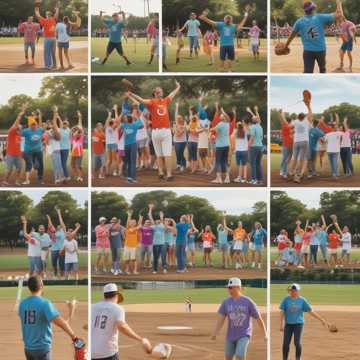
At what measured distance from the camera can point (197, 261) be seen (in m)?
21.3

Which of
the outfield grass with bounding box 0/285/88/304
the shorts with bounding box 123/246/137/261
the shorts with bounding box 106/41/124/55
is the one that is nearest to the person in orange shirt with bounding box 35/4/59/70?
the shorts with bounding box 106/41/124/55

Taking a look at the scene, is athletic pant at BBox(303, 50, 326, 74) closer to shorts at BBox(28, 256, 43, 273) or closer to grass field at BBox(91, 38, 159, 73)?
grass field at BBox(91, 38, 159, 73)

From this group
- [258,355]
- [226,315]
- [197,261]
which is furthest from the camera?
[197,261]

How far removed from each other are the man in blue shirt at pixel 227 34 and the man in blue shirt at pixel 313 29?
1.03 m

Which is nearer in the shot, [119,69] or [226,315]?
[226,315]

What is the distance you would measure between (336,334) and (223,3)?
623 cm

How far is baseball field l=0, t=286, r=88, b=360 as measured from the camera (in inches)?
786

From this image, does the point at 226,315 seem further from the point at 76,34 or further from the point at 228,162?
the point at 76,34

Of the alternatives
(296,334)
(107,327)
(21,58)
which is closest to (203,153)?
(21,58)

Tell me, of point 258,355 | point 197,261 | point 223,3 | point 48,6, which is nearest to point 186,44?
point 223,3

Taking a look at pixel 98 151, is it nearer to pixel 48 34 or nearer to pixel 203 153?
pixel 203 153

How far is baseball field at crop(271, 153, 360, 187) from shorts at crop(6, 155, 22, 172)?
4.56 m

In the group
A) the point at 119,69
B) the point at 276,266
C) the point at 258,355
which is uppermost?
the point at 119,69

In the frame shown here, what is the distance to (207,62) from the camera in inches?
821
